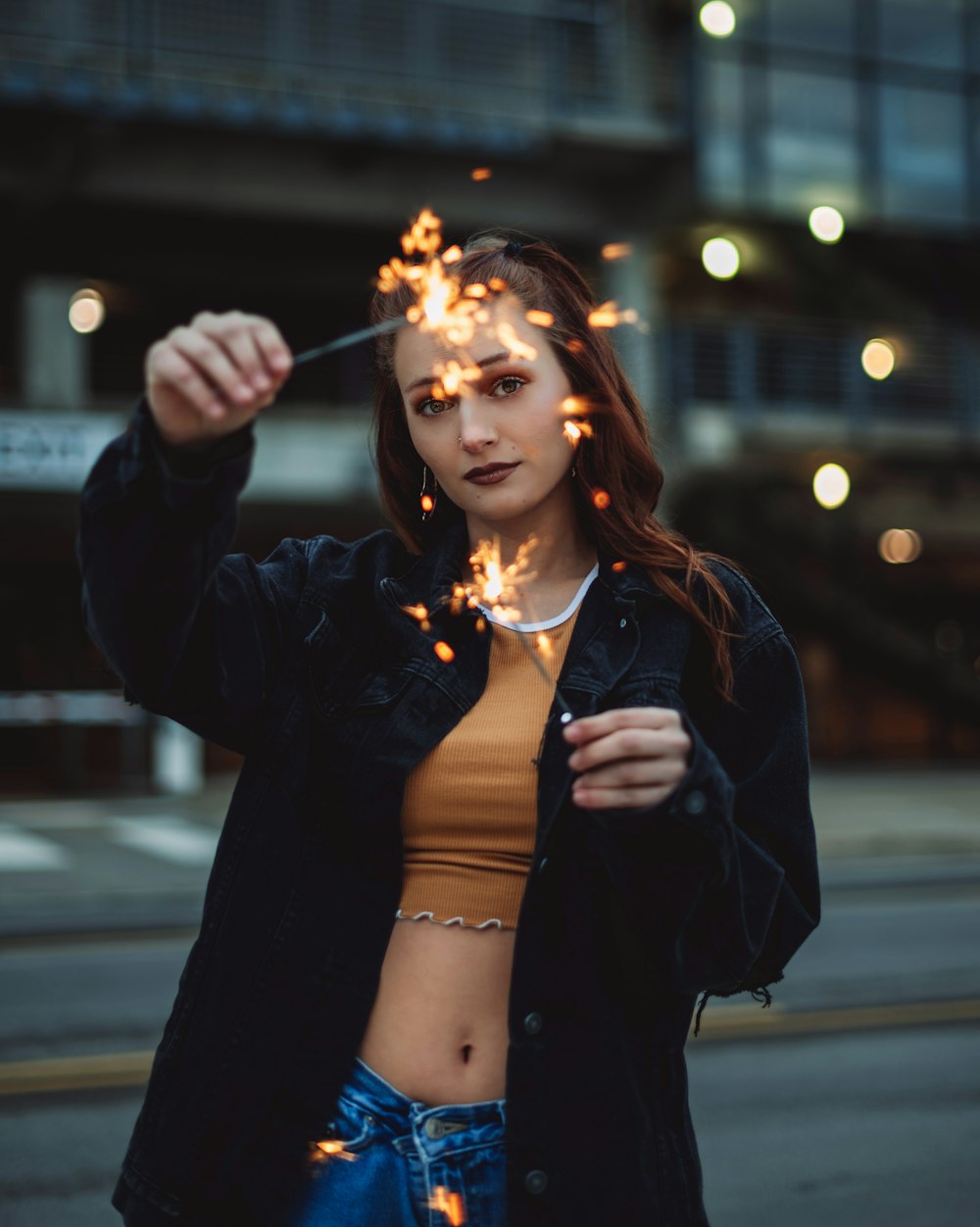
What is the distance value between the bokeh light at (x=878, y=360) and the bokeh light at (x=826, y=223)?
1646 mm

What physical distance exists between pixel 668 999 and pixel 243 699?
0.70m

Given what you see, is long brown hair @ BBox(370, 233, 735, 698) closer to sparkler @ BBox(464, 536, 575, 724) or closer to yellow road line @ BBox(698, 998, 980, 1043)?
sparkler @ BBox(464, 536, 575, 724)

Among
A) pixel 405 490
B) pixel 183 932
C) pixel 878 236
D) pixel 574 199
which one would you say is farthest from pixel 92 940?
pixel 878 236

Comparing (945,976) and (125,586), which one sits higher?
(125,586)

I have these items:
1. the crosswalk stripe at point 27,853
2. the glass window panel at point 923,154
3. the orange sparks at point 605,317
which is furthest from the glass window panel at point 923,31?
the orange sparks at point 605,317

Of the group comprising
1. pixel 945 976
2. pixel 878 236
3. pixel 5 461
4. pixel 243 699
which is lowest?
pixel 945 976

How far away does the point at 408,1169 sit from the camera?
1866 millimetres

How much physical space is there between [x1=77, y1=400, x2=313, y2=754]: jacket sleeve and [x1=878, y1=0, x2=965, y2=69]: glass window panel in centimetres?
1979

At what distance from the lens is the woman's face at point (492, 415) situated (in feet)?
6.37

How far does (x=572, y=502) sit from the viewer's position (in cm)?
216

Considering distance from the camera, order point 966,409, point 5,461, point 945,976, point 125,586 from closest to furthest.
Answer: point 125,586, point 945,976, point 5,461, point 966,409

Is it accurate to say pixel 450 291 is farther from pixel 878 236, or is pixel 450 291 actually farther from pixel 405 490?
pixel 878 236

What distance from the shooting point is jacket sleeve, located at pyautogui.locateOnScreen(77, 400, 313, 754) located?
1.61 m

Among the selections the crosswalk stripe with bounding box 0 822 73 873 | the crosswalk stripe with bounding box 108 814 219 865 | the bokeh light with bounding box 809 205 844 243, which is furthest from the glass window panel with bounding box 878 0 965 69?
the crosswalk stripe with bounding box 0 822 73 873
